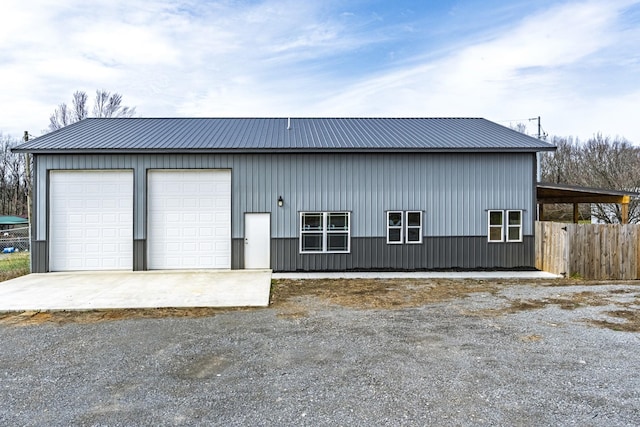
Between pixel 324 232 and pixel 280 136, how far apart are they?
357cm

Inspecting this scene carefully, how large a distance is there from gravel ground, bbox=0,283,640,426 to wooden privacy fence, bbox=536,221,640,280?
4095 mm

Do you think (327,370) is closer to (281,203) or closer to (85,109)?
(281,203)

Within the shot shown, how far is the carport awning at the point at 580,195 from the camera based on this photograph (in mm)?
12125

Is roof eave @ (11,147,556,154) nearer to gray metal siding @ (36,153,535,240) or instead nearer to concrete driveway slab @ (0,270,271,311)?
gray metal siding @ (36,153,535,240)

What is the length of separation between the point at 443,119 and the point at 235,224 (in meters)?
9.73

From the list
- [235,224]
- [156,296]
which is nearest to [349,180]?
[235,224]

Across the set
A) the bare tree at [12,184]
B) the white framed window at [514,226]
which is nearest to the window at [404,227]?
the white framed window at [514,226]

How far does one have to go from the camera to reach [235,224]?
11.6 meters

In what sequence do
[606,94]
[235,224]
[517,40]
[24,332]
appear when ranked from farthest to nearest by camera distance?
[606,94]
[517,40]
[235,224]
[24,332]

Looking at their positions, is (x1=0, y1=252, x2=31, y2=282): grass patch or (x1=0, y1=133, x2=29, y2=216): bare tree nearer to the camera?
(x1=0, y1=252, x2=31, y2=282): grass patch

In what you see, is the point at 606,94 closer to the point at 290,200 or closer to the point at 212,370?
the point at 290,200

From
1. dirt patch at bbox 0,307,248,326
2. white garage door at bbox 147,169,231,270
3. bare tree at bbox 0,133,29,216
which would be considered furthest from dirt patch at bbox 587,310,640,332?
bare tree at bbox 0,133,29,216

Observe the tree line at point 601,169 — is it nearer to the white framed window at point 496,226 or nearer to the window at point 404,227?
the white framed window at point 496,226

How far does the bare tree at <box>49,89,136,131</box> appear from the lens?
103ft
